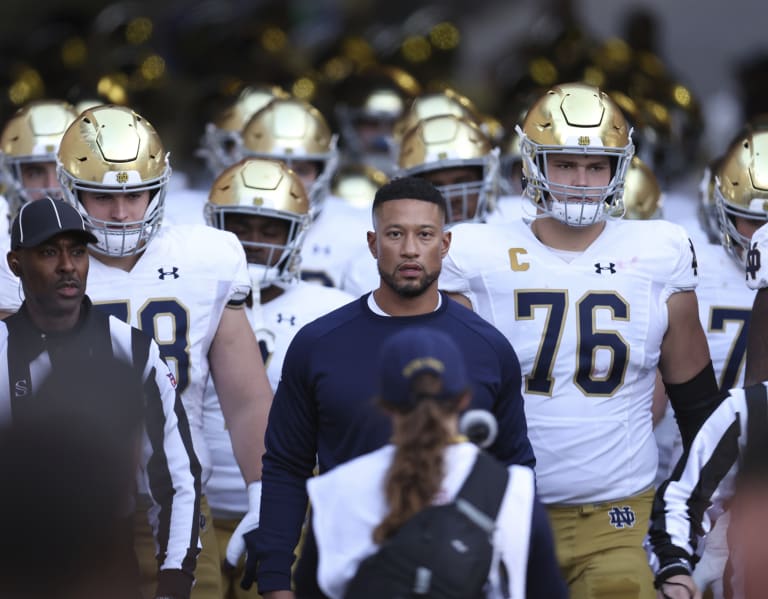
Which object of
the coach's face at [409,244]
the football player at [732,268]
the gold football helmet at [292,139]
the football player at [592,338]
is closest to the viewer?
the coach's face at [409,244]

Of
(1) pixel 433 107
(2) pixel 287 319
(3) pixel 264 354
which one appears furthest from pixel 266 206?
(1) pixel 433 107

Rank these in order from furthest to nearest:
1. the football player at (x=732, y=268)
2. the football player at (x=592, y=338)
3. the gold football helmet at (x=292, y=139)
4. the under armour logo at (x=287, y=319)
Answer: the gold football helmet at (x=292, y=139)
the under armour logo at (x=287, y=319)
the football player at (x=732, y=268)
the football player at (x=592, y=338)

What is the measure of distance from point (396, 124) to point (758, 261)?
3.51 metres

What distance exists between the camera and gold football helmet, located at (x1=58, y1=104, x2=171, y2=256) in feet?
15.7

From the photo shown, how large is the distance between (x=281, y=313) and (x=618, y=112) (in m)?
1.32

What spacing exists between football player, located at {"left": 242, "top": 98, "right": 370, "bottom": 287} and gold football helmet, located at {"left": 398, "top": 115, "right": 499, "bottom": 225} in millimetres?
472

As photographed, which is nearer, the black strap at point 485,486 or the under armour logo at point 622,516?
the black strap at point 485,486

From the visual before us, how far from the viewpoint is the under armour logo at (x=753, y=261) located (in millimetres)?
4605

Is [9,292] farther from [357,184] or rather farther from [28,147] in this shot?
[357,184]

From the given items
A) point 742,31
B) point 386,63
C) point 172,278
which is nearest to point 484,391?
point 172,278

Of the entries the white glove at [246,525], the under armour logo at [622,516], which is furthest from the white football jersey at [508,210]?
the white glove at [246,525]

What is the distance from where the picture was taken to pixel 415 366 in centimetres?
313

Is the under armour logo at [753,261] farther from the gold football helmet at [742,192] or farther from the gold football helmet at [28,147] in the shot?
the gold football helmet at [28,147]

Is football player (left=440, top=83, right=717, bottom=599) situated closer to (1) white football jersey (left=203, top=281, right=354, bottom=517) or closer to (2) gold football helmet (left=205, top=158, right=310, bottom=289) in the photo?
(1) white football jersey (left=203, top=281, right=354, bottom=517)
